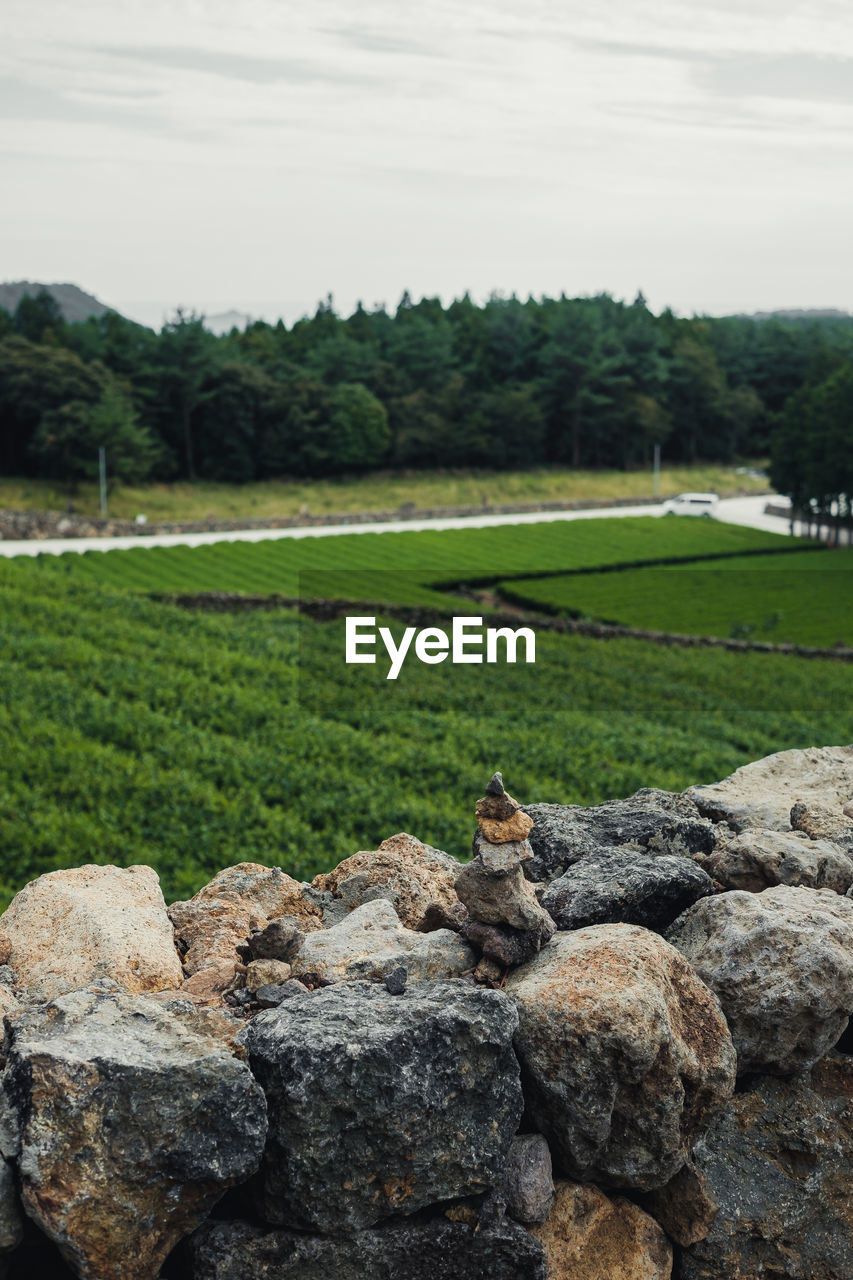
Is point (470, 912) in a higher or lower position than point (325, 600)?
higher

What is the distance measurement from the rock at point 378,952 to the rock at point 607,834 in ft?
2.19

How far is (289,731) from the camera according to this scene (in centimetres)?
2122

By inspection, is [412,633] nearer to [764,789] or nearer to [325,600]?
[325,600]

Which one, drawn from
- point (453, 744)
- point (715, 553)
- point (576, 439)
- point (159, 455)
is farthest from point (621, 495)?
point (453, 744)

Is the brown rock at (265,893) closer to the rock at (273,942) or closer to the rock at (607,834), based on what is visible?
the rock at (273,942)

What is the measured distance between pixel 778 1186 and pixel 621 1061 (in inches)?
33.3

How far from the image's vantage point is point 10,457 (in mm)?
71312

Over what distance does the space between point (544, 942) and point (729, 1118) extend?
0.78 meters

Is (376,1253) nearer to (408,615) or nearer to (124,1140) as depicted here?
(124,1140)

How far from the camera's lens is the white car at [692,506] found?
7575 centimetres

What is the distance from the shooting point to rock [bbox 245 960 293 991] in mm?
3617

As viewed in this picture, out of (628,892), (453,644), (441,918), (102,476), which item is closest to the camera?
(628,892)

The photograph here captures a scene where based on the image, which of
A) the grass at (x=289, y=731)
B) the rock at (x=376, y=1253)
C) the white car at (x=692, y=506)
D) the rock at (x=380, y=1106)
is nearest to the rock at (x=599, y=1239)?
the rock at (x=376, y=1253)

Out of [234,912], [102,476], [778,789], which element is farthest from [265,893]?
[102,476]
